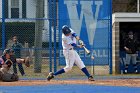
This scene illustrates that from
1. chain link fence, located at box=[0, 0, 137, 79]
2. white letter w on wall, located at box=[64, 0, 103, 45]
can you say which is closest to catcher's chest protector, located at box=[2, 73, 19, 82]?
chain link fence, located at box=[0, 0, 137, 79]

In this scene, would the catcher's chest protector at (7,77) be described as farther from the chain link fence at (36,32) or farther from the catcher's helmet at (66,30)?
the chain link fence at (36,32)

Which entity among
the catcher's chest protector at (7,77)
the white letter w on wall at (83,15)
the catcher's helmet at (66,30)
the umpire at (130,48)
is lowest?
the catcher's chest protector at (7,77)

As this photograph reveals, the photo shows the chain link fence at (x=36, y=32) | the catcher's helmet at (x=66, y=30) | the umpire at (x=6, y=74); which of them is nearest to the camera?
the catcher's helmet at (x=66, y=30)

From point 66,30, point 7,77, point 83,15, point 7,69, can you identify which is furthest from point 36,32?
point 66,30

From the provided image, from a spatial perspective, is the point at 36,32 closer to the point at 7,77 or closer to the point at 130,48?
the point at 130,48

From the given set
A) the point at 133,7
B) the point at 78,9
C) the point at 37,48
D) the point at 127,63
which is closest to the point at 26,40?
the point at 37,48

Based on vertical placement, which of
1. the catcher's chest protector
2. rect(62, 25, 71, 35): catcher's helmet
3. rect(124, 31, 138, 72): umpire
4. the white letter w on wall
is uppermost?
the white letter w on wall

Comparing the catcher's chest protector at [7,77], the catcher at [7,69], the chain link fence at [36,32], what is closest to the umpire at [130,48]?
the chain link fence at [36,32]

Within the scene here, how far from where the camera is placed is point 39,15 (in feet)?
65.8

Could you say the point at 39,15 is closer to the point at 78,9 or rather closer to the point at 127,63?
the point at 78,9

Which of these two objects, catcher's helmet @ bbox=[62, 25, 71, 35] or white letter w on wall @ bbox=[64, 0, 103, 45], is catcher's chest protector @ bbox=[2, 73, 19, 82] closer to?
catcher's helmet @ bbox=[62, 25, 71, 35]

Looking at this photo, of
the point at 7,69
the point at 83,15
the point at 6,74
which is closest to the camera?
the point at 6,74

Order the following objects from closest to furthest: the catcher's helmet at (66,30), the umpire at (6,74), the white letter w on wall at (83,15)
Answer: the catcher's helmet at (66,30), the umpire at (6,74), the white letter w on wall at (83,15)

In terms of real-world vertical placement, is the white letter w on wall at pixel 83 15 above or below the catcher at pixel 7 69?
above
